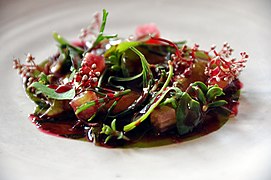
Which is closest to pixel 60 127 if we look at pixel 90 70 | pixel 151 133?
pixel 90 70

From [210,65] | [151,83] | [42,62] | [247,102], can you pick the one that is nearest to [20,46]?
[42,62]

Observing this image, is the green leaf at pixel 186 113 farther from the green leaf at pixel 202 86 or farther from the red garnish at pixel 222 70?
the red garnish at pixel 222 70

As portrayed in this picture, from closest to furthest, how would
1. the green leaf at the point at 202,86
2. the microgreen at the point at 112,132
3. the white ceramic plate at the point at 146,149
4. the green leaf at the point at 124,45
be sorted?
the white ceramic plate at the point at 146,149
the microgreen at the point at 112,132
the green leaf at the point at 202,86
the green leaf at the point at 124,45

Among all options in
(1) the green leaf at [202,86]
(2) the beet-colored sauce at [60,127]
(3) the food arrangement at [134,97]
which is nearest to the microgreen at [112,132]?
(3) the food arrangement at [134,97]

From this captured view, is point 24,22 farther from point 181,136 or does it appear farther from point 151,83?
point 181,136

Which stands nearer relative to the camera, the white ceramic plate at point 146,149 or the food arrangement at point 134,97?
the white ceramic plate at point 146,149

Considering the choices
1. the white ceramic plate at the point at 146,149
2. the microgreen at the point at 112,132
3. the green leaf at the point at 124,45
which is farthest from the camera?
the green leaf at the point at 124,45

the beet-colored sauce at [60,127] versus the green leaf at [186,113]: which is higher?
the green leaf at [186,113]

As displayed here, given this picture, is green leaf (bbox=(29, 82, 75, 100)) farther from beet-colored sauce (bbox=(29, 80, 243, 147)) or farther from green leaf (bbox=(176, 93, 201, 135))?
green leaf (bbox=(176, 93, 201, 135))

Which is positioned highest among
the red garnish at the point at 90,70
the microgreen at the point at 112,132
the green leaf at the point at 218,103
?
the red garnish at the point at 90,70
